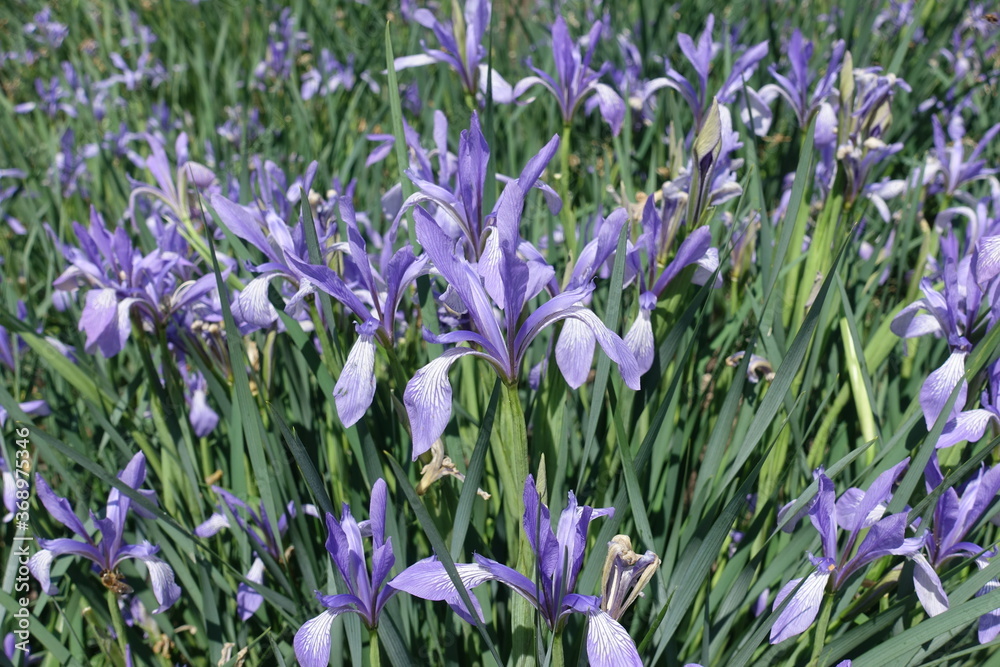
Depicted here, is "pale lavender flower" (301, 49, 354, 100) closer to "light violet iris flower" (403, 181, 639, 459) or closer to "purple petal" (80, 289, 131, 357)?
"purple petal" (80, 289, 131, 357)

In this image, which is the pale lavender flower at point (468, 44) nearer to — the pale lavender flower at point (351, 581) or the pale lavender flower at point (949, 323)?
the pale lavender flower at point (949, 323)

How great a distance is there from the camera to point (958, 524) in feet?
3.62

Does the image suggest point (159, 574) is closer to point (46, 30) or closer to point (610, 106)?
point (610, 106)

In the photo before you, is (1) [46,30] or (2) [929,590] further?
(1) [46,30]

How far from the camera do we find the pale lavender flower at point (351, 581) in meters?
0.95

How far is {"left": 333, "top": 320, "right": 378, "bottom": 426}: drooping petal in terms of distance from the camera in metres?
0.95

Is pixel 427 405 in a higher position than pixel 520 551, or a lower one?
higher

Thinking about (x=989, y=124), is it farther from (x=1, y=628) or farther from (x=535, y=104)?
(x=1, y=628)

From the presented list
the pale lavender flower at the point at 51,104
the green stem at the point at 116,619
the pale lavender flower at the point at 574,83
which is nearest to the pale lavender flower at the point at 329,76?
the pale lavender flower at the point at 51,104

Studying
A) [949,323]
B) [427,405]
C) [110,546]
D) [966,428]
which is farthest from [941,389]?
[110,546]

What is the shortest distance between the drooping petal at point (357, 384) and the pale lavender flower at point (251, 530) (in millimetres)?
461

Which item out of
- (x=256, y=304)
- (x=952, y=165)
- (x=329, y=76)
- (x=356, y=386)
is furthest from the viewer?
(x=329, y=76)

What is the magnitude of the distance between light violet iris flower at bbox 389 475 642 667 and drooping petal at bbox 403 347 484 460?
0.46 ft

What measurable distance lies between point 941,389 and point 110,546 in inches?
60.3
